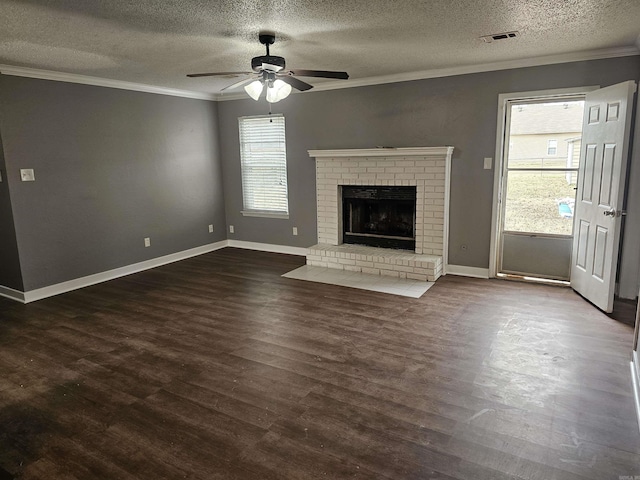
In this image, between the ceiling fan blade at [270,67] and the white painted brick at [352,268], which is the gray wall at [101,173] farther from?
the ceiling fan blade at [270,67]

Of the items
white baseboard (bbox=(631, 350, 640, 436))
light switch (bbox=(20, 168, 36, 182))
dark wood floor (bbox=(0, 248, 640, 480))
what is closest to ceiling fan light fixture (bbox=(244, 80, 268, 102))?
dark wood floor (bbox=(0, 248, 640, 480))

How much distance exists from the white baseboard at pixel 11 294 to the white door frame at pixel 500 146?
17.2 feet

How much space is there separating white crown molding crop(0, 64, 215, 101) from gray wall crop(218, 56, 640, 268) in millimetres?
865

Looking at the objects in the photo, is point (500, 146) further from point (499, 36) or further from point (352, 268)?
point (352, 268)

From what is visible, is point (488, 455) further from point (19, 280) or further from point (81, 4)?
point (19, 280)

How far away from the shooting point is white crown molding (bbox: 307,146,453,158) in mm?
4828

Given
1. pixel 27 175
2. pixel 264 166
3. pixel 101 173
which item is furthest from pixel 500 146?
pixel 27 175

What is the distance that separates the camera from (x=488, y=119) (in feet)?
15.2

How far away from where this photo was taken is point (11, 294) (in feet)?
15.0

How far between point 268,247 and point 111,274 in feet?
7.47

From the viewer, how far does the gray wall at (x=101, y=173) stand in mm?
4352

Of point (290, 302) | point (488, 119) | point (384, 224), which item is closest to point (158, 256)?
point (290, 302)

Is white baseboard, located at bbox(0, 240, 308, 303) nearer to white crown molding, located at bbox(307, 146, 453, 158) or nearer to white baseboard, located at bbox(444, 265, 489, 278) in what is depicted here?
white crown molding, located at bbox(307, 146, 453, 158)

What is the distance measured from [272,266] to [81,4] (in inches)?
146
